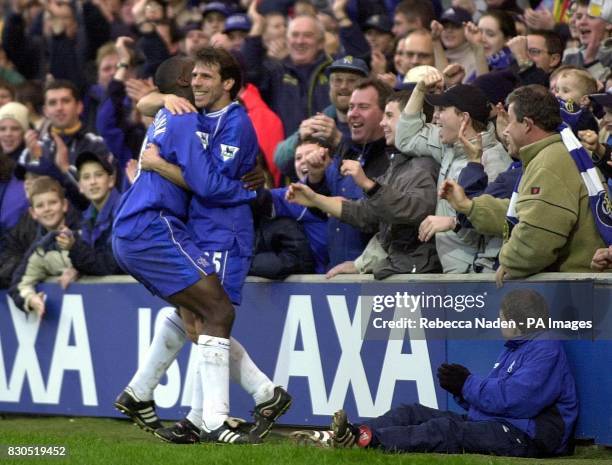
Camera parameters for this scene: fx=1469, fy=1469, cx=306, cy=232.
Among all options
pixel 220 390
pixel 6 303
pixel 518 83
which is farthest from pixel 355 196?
pixel 6 303

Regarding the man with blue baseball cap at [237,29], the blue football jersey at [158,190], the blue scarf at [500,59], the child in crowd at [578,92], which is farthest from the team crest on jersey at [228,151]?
the man with blue baseball cap at [237,29]

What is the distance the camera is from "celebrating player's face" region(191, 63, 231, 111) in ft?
31.3

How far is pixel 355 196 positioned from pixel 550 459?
3043 mm

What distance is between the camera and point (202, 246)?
9.50 meters

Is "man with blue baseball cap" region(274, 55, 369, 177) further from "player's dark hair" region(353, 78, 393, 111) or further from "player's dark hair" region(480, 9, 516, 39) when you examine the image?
"player's dark hair" region(480, 9, 516, 39)

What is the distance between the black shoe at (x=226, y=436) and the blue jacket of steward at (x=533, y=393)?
1389 millimetres

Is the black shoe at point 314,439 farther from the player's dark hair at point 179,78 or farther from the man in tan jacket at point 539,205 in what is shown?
the player's dark hair at point 179,78

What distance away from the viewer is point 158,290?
9352 millimetres

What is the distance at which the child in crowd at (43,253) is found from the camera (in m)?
12.6

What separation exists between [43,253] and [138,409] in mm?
3292

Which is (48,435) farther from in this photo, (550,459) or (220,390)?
(550,459)

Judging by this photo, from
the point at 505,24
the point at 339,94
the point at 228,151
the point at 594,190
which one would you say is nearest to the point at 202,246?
the point at 228,151

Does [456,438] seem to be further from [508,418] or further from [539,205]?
[539,205]

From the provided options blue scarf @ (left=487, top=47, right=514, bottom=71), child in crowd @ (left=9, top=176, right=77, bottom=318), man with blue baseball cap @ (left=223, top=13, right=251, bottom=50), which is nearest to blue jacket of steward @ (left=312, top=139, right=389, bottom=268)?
blue scarf @ (left=487, top=47, right=514, bottom=71)
